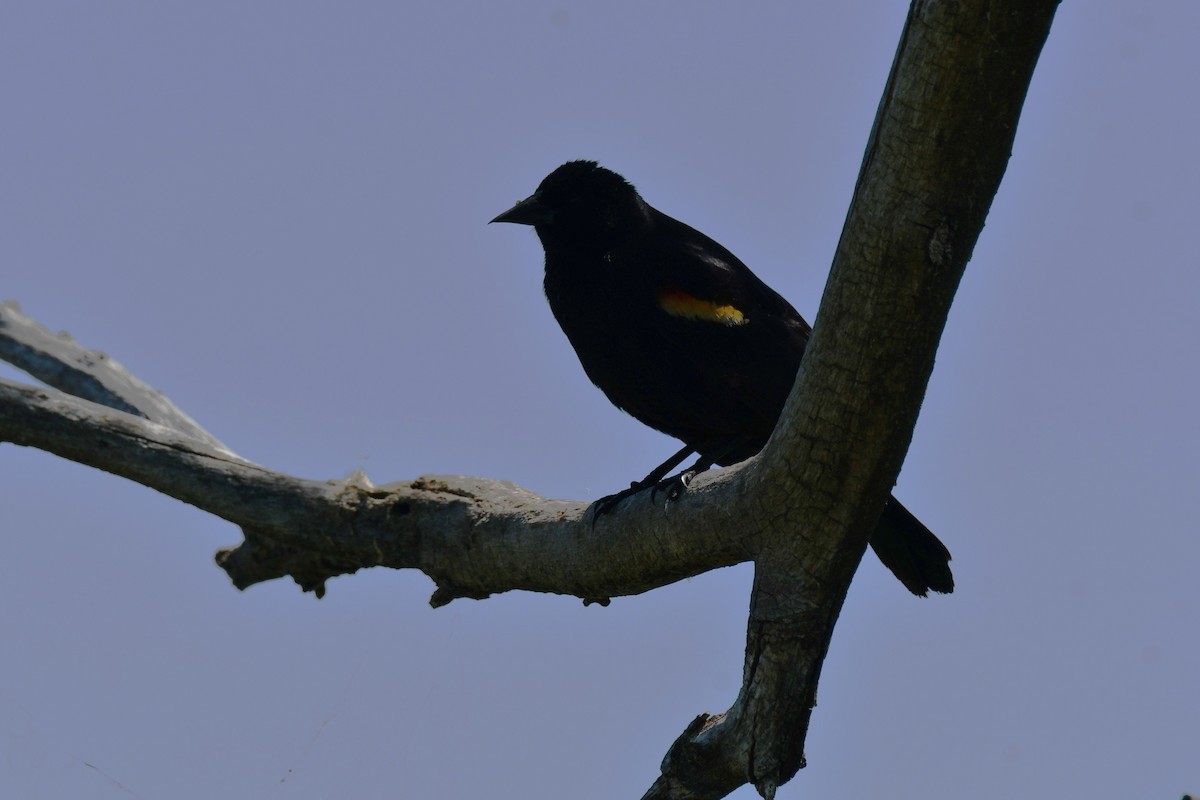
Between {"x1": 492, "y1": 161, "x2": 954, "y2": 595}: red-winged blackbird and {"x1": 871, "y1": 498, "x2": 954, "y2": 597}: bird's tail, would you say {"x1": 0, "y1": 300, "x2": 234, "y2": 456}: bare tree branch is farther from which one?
{"x1": 871, "y1": 498, "x2": 954, "y2": 597}: bird's tail

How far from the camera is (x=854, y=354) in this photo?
290 centimetres

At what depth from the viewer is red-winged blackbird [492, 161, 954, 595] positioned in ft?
14.0

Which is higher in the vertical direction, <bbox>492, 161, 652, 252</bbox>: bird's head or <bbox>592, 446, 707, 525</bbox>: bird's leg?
<bbox>492, 161, 652, 252</bbox>: bird's head

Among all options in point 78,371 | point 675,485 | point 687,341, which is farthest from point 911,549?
point 78,371

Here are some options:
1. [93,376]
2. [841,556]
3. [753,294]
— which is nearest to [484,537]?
[753,294]

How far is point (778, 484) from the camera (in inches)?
127

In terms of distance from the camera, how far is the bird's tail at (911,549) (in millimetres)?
4113

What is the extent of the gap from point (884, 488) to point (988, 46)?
1.12 metres

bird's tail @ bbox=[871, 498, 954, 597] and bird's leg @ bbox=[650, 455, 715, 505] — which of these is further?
bird's tail @ bbox=[871, 498, 954, 597]

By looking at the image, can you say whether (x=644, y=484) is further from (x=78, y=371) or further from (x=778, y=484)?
(x=78, y=371)

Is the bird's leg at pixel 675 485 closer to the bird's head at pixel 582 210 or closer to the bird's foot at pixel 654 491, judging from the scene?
the bird's foot at pixel 654 491

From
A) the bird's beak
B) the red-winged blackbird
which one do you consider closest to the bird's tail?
the red-winged blackbird

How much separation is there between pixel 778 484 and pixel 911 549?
110cm

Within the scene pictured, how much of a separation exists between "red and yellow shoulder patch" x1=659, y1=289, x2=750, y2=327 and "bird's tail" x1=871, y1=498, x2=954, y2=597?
0.83m
